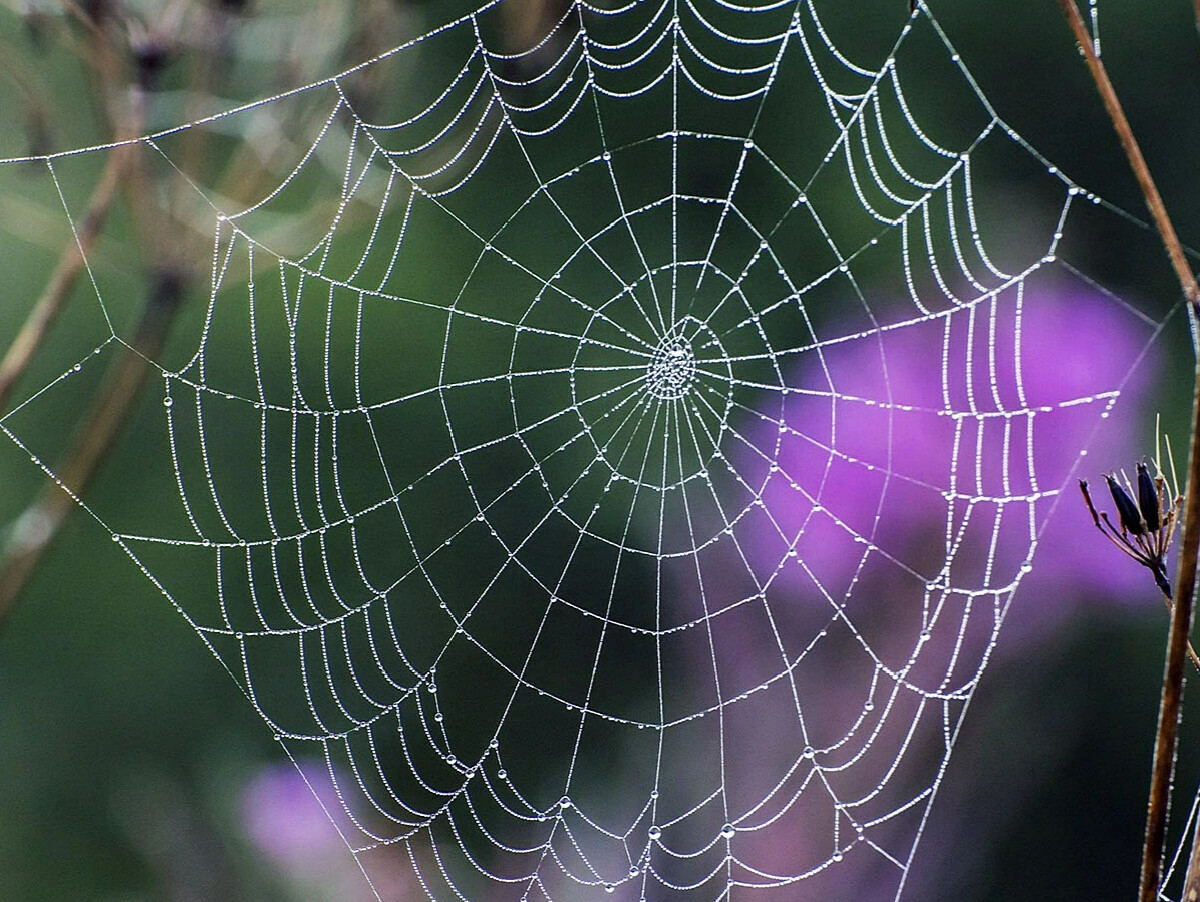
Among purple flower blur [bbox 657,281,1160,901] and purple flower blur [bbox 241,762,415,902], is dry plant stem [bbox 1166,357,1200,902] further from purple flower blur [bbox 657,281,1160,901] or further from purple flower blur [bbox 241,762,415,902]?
purple flower blur [bbox 241,762,415,902]

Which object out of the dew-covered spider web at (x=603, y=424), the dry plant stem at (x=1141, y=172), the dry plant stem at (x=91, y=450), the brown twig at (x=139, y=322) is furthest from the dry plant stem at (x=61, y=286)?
the dew-covered spider web at (x=603, y=424)

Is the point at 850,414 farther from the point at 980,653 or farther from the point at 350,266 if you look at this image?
the point at 350,266

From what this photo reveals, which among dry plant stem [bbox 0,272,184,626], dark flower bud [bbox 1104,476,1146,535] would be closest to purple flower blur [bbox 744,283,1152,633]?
dry plant stem [bbox 0,272,184,626]

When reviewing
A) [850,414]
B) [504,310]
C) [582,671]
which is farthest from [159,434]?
[850,414]

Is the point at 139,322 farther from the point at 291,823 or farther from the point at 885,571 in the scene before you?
the point at 885,571

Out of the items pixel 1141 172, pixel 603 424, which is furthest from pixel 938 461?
pixel 603 424
